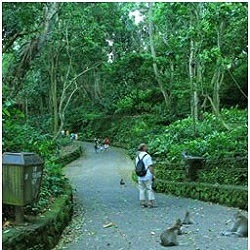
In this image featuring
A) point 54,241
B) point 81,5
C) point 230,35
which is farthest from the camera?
point 81,5

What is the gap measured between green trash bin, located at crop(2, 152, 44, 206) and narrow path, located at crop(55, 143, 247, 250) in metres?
1.32

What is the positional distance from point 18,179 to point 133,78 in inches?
1181

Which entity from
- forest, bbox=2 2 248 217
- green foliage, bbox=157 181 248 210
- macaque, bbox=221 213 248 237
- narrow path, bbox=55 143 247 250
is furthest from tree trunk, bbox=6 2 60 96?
macaque, bbox=221 213 248 237

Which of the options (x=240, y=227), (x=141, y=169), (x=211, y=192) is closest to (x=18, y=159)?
(x=240, y=227)

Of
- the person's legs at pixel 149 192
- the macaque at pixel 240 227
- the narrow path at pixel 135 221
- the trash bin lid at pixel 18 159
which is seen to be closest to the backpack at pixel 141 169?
the person's legs at pixel 149 192

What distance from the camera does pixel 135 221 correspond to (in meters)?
9.09

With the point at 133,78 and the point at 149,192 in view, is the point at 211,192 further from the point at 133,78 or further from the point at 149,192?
the point at 133,78

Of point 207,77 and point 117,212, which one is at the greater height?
point 207,77

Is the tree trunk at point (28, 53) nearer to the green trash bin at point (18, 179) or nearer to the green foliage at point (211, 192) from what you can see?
the green foliage at point (211, 192)

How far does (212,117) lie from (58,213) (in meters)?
15.3

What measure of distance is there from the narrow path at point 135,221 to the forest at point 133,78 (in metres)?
1.05

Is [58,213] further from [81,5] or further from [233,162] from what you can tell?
[81,5]

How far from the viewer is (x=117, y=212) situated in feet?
33.8

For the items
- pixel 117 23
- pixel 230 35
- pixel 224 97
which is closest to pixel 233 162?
pixel 230 35
